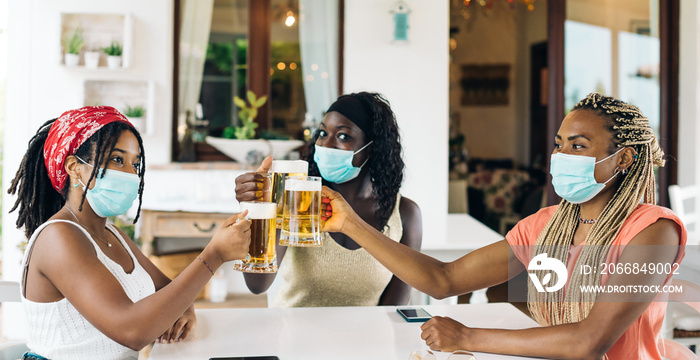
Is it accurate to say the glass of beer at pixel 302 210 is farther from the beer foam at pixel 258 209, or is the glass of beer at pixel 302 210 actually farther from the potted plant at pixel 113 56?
the potted plant at pixel 113 56

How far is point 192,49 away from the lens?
459 centimetres

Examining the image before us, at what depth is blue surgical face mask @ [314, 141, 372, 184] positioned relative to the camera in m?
2.12

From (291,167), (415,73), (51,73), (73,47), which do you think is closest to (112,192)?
(291,167)

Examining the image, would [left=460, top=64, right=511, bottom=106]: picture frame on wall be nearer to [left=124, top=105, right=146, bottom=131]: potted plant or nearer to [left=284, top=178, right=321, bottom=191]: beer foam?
[left=124, top=105, right=146, bottom=131]: potted plant

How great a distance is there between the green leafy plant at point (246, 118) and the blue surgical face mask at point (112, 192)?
9.51 feet

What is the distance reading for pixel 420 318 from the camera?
5.60ft

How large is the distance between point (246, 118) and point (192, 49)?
2.12 ft

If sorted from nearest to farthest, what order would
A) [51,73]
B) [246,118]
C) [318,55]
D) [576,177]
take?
[576,177] < [51,73] < [246,118] < [318,55]

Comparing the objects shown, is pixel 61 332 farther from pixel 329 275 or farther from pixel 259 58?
pixel 259 58

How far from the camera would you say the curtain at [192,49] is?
14.9ft

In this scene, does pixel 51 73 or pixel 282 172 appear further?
pixel 51 73

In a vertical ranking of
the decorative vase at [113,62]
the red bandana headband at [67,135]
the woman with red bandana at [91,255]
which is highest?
the decorative vase at [113,62]

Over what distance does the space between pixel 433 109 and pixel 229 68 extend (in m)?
1.64

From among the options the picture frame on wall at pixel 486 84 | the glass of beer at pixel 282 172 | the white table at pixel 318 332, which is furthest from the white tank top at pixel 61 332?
the picture frame on wall at pixel 486 84
